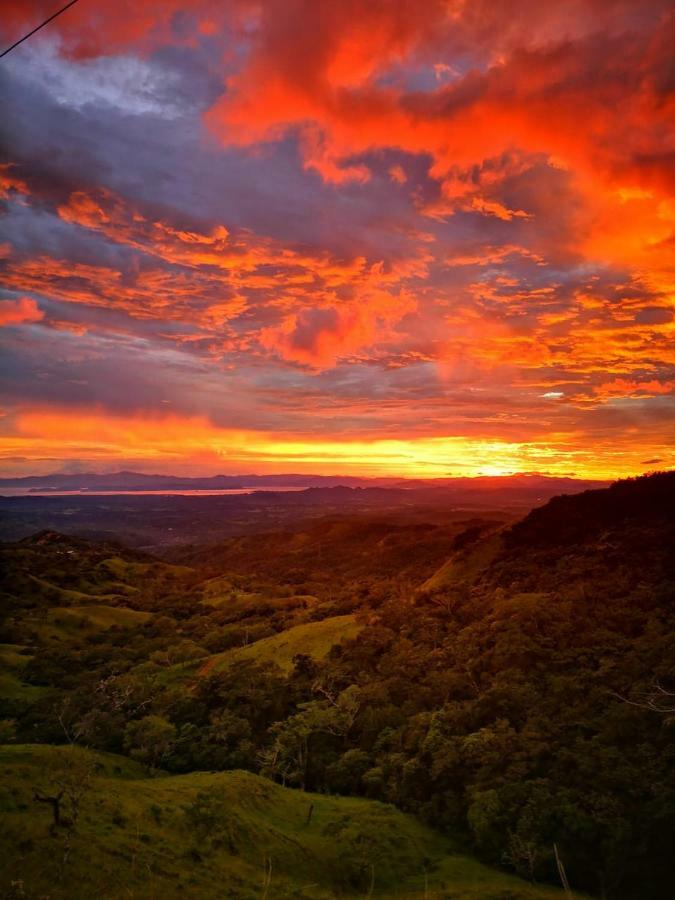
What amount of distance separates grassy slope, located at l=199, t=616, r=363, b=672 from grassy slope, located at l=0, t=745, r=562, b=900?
125 ft

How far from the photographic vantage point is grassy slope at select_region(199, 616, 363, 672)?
8244cm

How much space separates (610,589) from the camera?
65875 mm

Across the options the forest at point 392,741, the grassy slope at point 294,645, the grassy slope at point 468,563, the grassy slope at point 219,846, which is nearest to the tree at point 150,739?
the forest at point 392,741

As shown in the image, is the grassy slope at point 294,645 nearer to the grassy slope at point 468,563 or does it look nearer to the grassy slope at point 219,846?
the grassy slope at point 468,563

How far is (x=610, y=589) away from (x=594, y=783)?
3762cm

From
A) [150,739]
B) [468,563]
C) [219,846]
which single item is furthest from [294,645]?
[219,846]

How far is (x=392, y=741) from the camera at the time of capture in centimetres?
4972

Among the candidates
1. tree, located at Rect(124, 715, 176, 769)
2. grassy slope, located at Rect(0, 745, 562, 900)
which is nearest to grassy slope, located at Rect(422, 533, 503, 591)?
tree, located at Rect(124, 715, 176, 769)

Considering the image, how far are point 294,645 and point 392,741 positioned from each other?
128 ft

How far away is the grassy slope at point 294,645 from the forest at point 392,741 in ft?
2.11

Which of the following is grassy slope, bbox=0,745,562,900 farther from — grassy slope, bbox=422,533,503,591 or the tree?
grassy slope, bbox=422,533,503,591

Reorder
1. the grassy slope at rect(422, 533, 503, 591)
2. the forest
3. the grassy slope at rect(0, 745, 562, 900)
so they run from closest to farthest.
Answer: the grassy slope at rect(0, 745, 562, 900) → the forest → the grassy slope at rect(422, 533, 503, 591)

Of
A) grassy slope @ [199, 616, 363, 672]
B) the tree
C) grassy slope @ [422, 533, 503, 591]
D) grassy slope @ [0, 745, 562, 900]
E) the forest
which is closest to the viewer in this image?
grassy slope @ [0, 745, 562, 900]

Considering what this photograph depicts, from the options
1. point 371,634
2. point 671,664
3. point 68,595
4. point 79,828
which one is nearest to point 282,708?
point 371,634
